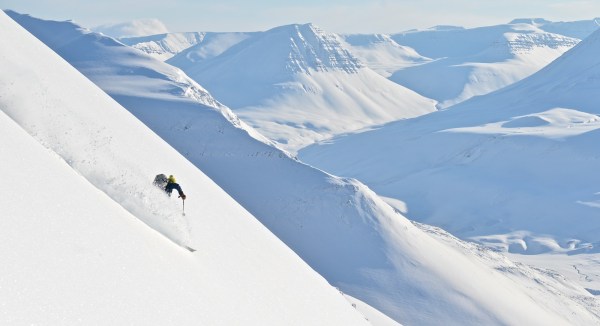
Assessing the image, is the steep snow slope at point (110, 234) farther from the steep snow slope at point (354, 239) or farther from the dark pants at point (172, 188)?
the steep snow slope at point (354, 239)

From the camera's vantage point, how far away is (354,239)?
251 feet

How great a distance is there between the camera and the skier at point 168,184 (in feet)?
55.6

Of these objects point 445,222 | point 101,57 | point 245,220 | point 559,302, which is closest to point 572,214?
point 445,222

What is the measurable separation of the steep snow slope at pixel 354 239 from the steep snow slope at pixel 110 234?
46.7 m

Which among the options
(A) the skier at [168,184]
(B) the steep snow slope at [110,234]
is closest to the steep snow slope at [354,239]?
(B) the steep snow slope at [110,234]

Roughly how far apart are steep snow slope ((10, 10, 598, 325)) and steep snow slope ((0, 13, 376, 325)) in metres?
46.7

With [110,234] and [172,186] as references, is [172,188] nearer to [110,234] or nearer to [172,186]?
[172,186]

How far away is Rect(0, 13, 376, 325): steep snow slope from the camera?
10508mm

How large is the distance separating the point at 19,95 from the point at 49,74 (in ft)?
13.6

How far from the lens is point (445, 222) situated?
7638 inches

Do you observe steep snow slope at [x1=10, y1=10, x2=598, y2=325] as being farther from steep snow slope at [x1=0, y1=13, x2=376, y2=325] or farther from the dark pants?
the dark pants

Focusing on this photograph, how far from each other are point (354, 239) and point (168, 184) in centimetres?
6067

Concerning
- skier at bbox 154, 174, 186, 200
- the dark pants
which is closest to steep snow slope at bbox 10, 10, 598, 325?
skier at bbox 154, 174, 186, 200

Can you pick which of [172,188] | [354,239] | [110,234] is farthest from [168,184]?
[354,239]
